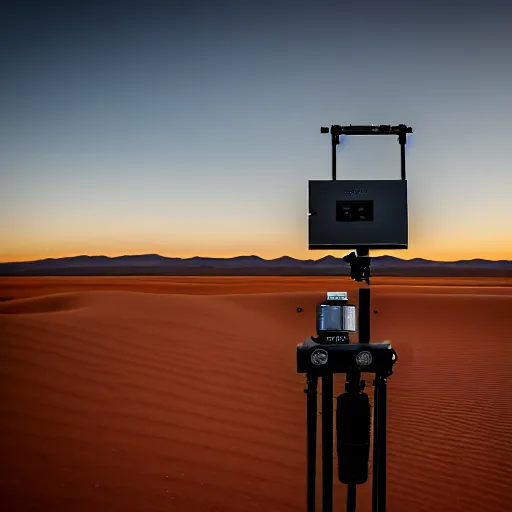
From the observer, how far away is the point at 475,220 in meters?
5.16

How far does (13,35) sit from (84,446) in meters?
3.86

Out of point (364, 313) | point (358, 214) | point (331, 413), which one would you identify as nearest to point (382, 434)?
point (331, 413)

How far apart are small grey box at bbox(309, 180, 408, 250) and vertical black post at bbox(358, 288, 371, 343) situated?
27 centimetres

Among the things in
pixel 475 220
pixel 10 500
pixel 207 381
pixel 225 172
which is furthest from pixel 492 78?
pixel 10 500

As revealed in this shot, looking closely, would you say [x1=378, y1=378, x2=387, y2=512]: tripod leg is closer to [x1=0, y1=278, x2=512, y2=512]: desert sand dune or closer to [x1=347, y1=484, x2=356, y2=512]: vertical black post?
[x1=347, y1=484, x2=356, y2=512]: vertical black post

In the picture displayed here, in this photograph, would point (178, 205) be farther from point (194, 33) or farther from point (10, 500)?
point (10, 500)

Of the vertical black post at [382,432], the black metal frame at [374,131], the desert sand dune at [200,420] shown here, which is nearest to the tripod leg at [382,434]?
the vertical black post at [382,432]

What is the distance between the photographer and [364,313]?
2223 mm

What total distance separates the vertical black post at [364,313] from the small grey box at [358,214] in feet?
0.87

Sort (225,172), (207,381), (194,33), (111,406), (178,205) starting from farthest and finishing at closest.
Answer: (178,205) → (225,172) → (207,381) → (194,33) → (111,406)

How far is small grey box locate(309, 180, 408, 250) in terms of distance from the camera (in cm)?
237

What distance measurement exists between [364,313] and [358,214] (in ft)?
1.54

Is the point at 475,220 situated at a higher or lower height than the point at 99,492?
higher

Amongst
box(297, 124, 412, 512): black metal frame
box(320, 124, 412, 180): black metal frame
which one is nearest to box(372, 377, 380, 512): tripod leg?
box(297, 124, 412, 512): black metal frame
